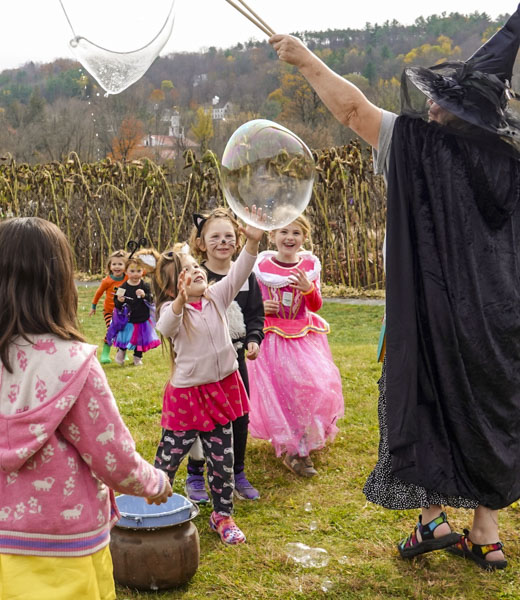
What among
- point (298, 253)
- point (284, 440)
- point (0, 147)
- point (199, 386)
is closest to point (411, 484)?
point (199, 386)

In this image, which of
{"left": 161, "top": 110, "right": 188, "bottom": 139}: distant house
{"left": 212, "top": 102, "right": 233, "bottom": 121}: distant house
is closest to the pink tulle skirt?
{"left": 161, "top": 110, "right": 188, "bottom": 139}: distant house

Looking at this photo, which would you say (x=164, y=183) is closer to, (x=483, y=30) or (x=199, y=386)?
(x=199, y=386)

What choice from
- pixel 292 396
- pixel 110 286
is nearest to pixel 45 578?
pixel 292 396

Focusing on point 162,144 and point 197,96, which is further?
point 197,96

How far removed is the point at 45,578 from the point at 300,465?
8.13ft

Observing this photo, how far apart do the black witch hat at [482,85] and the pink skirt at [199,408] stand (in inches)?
63.6

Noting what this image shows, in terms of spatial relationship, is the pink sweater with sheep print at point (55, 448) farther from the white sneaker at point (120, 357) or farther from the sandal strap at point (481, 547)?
the white sneaker at point (120, 357)

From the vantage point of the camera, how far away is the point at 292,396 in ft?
14.2

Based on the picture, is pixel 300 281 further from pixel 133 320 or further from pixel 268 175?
pixel 133 320

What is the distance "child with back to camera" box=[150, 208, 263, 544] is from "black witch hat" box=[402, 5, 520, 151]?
1.16 m

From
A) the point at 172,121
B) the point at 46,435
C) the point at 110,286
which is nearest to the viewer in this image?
the point at 46,435

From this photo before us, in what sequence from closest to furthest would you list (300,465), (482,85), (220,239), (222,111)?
(482,85) → (220,239) → (300,465) → (222,111)

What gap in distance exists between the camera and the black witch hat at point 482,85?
2660mm

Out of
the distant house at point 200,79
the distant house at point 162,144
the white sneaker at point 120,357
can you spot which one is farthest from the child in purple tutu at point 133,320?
the distant house at point 200,79
